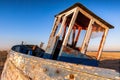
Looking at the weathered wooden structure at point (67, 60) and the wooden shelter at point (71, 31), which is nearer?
the weathered wooden structure at point (67, 60)

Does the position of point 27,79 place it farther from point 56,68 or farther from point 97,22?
point 97,22

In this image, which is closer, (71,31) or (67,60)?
(67,60)

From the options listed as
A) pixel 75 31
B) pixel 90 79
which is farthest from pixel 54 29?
pixel 90 79

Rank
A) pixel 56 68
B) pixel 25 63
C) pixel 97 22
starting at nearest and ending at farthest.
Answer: pixel 56 68, pixel 25 63, pixel 97 22

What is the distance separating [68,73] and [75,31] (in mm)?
4814

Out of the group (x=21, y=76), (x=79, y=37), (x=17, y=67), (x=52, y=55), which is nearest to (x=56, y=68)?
(x=21, y=76)

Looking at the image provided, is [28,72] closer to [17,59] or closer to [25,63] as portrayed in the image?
[25,63]

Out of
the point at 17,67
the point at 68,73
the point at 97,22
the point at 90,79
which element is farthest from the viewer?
the point at 97,22

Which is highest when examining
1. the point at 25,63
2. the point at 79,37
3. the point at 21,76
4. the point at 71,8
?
the point at 71,8

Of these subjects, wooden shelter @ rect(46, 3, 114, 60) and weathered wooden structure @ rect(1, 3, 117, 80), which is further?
wooden shelter @ rect(46, 3, 114, 60)

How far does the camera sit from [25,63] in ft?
15.9

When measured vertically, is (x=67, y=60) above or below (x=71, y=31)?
below

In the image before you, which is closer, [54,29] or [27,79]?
[27,79]

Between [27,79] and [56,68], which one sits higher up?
[56,68]
